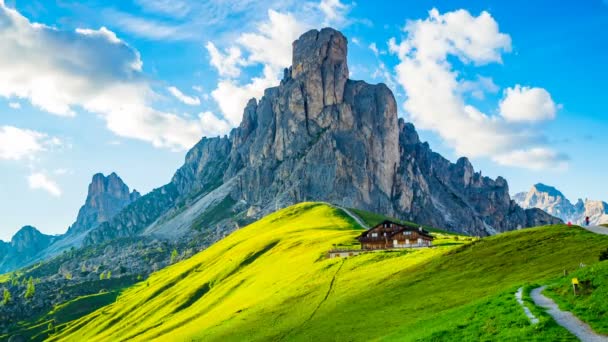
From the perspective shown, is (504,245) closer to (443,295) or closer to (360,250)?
(443,295)

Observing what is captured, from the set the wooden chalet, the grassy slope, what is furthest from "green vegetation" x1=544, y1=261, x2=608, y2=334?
the wooden chalet

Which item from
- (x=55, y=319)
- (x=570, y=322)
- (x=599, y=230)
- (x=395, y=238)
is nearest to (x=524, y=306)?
(x=570, y=322)

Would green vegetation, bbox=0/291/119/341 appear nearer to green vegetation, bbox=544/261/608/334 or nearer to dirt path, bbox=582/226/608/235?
dirt path, bbox=582/226/608/235

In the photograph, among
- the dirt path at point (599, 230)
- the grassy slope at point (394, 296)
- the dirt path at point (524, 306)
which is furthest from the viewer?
the dirt path at point (599, 230)

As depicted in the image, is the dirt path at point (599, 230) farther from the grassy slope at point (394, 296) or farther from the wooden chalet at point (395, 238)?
the wooden chalet at point (395, 238)

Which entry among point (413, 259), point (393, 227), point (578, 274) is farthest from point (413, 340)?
point (393, 227)

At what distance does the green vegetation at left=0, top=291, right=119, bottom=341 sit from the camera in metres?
Answer: 165

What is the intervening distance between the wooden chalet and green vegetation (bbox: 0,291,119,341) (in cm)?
10685

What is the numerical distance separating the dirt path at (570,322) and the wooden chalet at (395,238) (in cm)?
7327

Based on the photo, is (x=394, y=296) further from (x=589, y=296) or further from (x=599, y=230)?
(x=599, y=230)

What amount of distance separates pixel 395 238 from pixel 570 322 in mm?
88454

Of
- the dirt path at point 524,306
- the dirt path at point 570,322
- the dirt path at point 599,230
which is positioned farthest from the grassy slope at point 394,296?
the dirt path at point 599,230

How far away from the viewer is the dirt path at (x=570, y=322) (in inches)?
1029

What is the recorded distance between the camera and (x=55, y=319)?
7023 inches
